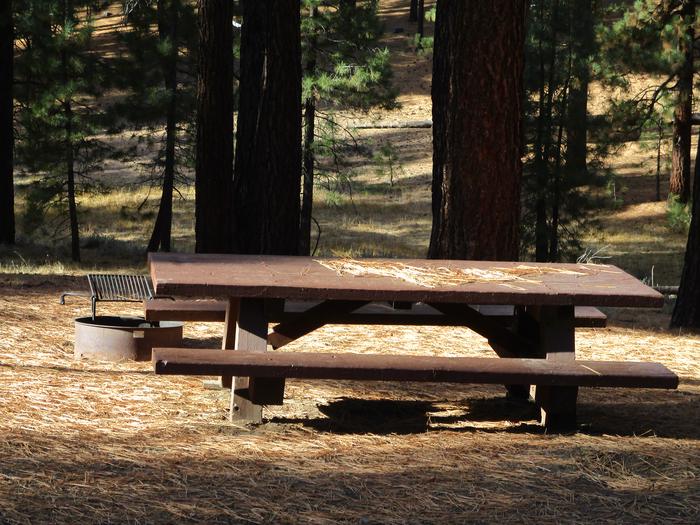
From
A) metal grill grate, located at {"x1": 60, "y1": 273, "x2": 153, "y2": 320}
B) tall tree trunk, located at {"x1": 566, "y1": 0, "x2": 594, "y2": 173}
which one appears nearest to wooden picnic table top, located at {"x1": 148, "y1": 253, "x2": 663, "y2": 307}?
metal grill grate, located at {"x1": 60, "y1": 273, "x2": 153, "y2": 320}

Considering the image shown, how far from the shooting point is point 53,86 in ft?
71.0

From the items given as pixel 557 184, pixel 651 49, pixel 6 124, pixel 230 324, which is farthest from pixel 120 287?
pixel 651 49

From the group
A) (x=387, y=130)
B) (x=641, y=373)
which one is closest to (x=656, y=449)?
(x=641, y=373)

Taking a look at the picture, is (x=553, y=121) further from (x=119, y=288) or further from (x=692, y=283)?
(x=119, y=288)

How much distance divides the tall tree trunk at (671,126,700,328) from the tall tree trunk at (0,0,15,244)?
555 inches

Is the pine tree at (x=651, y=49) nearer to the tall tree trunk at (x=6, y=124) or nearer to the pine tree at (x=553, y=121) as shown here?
the pine tree at (x=553, y=121)

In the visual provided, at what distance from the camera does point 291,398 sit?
6.30 metres

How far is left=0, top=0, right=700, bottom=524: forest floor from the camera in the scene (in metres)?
3.99

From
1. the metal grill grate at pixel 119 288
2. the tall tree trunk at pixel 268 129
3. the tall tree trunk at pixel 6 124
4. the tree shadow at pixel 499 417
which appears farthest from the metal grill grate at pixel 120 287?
the tall tree trunk at pixel 6 124

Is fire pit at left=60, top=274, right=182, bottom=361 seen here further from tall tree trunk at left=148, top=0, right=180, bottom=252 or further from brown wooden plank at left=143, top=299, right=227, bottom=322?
tall tree trunk at left=148, top=0, right=180, bottom=252

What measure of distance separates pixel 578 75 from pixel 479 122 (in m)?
14.8

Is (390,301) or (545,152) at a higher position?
(545,152)

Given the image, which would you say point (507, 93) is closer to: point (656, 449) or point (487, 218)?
point (487, 218)

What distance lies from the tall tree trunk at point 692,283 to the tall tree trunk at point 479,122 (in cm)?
360
